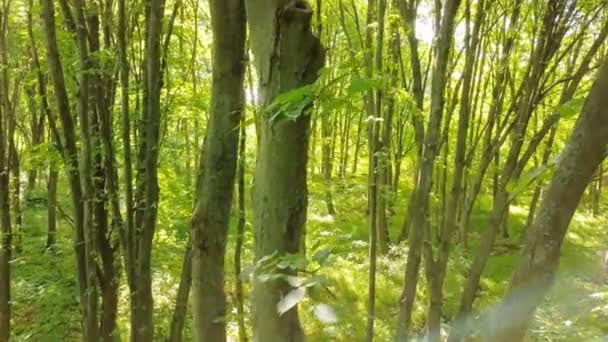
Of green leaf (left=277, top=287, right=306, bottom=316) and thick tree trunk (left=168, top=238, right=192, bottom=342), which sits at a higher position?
green leaf (left=277, top=287, right=306, bottom=316)

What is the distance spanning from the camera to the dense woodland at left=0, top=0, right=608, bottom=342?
1.32 meters

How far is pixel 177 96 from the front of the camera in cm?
590

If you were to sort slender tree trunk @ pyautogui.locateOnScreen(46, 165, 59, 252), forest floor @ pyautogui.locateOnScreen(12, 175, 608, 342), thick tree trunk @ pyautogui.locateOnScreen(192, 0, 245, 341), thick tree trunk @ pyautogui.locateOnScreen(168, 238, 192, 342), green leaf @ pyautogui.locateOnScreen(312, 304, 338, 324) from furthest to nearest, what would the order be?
slender tree trunk @ pyautogui.locateOnScreen(46, 165, 59, 252) < forest floor @ pyautogui.locateOnScreen(12, 175, 608, 342) < thick tree trunk @ pyautogui.locateOnScreen(168, 238, 192, 342) < thick tree trunk @ pyautogui.locateOnScreen(192, 0, 245, 341) < green leaf @ pyautogui.locateOnScreen(312, 304, 338, 324)

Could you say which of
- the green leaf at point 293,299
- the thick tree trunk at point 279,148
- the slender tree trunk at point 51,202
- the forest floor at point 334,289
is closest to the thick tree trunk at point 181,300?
the forest floor at point 334,289

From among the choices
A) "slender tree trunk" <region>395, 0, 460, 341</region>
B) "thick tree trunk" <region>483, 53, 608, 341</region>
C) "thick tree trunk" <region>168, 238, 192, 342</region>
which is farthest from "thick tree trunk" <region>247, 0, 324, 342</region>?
"thick tree trunk" <region>168, 238, 192, 342</region>

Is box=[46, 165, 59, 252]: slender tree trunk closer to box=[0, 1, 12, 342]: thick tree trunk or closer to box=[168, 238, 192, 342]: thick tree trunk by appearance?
box=[0, 1, 12, 342]: thick tree trunk

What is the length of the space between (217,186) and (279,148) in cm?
73

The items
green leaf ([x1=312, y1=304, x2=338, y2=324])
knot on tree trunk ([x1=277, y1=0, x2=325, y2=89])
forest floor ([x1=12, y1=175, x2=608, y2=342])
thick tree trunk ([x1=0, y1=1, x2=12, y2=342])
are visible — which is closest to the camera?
knot on tree trunk ([x1=277, y1=0, x2=325, y2=89])

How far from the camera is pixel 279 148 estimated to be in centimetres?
131

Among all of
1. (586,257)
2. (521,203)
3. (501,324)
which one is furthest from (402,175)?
(501,324)

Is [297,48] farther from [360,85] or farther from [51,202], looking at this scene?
[51,202]

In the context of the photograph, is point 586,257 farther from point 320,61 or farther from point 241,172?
point 320,61

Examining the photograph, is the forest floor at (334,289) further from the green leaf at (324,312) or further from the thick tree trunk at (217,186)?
the thick tree trunk at (217,186)

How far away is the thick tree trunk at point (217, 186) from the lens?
6.18 feet
